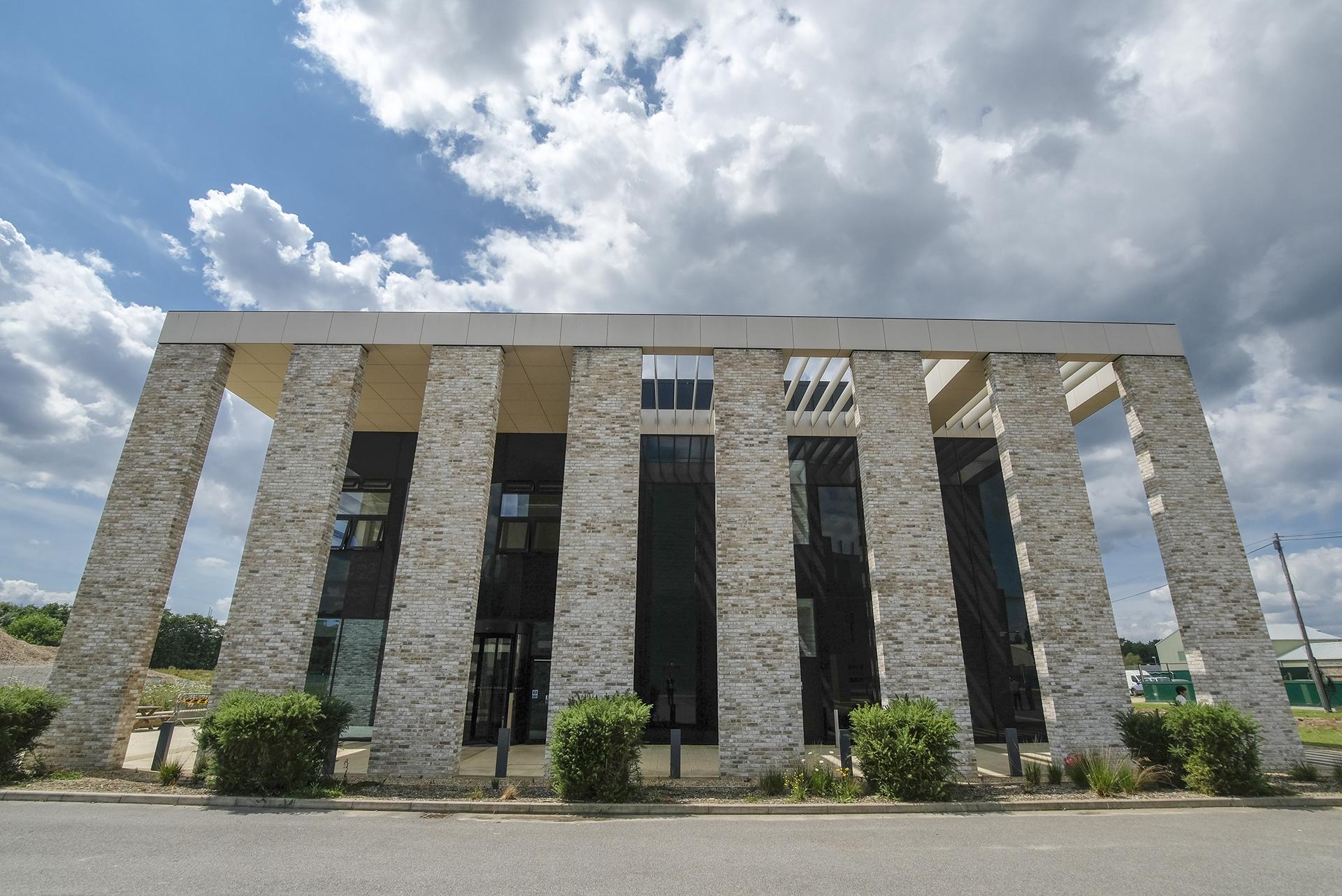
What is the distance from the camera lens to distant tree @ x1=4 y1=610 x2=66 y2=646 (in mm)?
46688

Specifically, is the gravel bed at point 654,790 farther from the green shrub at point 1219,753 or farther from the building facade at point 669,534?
the building facade at point 669,534

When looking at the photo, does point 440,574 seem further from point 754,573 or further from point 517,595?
point 754,573

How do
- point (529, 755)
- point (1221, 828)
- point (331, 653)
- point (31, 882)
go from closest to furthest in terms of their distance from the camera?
point (31, 882) → point (1221, 828) → point (529, 755) → point (331, 653)

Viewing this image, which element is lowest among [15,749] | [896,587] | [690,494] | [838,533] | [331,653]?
[15,749]

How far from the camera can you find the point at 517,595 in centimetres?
1525

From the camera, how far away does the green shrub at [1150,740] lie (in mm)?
9750

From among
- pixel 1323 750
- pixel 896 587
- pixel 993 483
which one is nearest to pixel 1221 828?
pixel 896 587

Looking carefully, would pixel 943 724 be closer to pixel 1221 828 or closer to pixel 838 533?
pixel 1221 828

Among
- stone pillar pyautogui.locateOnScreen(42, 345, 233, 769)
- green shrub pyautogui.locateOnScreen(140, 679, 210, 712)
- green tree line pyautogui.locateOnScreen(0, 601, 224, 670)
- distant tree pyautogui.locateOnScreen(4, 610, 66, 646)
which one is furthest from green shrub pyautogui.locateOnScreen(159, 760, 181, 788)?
distant tree pyautogui.locateOnScreen(4, 610, 66, 646)

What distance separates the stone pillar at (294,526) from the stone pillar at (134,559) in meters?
1.58

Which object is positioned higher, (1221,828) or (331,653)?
(331,653)

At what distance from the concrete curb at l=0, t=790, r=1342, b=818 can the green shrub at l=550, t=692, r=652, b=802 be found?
24cm

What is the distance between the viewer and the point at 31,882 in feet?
18.0

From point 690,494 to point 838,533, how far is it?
395cm
